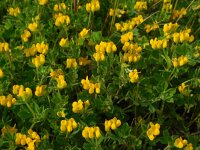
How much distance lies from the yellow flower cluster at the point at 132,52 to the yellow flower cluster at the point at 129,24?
21cm

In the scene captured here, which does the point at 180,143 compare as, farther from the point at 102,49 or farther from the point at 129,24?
the point at 129,24

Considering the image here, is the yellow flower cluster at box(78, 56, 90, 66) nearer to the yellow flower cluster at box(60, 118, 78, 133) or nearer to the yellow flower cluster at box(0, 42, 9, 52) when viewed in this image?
the yellow flower cluster at box(0, 42, 9, 52)

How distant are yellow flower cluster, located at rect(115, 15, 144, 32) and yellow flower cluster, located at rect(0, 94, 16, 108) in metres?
0.80

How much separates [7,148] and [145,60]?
2.83ft

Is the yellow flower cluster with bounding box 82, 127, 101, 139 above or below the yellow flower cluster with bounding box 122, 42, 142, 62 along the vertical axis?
below

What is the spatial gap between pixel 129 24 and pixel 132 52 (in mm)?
291

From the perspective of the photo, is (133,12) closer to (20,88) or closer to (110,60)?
(110,60)

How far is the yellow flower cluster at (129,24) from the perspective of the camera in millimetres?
2578

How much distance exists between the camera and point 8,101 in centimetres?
210

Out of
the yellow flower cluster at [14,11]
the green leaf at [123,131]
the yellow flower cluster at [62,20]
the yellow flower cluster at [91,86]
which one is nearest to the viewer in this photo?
the green leaf at [123,131]

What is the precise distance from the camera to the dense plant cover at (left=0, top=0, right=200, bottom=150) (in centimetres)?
208

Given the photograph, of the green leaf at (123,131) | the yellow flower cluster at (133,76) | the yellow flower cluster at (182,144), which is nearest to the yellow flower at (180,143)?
the yellow flower cluster at (182,144)

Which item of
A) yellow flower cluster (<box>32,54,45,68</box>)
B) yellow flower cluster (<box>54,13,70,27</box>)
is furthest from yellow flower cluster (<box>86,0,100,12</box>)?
yellow flower cluster (<box>32,54,45,68</box>)

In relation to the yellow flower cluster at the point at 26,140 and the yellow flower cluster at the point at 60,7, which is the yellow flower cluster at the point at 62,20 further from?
the yellow flower cluster at the point at 26,140
